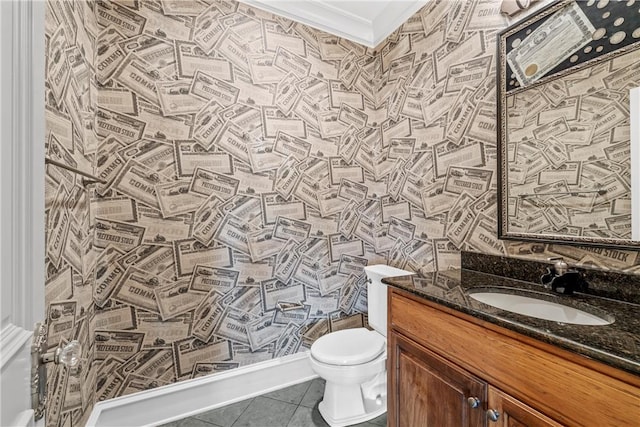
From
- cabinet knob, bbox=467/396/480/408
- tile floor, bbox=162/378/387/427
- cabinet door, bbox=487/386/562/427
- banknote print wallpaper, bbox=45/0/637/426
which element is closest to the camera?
cabinet door, bbox=487/386/562/427

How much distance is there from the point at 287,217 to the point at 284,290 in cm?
52

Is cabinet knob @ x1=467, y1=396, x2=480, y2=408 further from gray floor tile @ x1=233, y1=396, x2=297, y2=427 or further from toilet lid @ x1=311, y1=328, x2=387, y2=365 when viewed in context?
gray floor tile @ x1=233, y1=396, x2=297, y2=427

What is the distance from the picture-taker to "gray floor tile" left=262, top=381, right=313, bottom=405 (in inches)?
72.7

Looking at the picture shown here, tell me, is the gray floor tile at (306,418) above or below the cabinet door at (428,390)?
below

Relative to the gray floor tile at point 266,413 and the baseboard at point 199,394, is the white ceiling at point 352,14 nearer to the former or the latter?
the baseboard at point 199,394

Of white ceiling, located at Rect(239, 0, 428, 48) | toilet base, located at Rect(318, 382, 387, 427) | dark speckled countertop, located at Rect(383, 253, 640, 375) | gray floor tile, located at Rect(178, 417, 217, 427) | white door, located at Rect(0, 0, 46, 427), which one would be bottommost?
gray floor tile, located at Rect(178, 417, 217, 427)

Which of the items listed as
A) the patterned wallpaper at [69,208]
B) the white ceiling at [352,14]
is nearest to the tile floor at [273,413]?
the patterned wallpaper at [69,208]

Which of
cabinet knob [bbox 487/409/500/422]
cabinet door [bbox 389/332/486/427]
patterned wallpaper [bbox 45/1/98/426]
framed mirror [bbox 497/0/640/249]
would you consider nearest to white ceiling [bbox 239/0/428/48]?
framed mirror [bbox 497/0/640/249]

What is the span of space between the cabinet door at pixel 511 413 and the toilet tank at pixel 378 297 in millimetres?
961

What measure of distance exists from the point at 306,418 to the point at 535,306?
1.37 meters

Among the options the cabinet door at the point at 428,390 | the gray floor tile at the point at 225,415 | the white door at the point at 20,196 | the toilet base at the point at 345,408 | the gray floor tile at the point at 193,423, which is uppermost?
the white door at the point at 20,196

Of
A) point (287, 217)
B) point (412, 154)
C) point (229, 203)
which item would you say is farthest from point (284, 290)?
point (412, 154)

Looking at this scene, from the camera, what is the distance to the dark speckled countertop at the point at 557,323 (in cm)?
63

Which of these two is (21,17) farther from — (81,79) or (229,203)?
(229,203)
